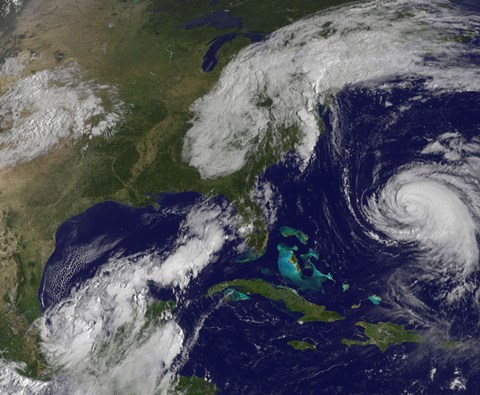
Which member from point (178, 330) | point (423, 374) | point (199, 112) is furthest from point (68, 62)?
point (423, 374)

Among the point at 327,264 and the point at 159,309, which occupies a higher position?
the point at 327,264

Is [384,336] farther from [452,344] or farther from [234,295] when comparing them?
[234,295]

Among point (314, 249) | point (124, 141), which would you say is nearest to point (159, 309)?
point (314, 249)

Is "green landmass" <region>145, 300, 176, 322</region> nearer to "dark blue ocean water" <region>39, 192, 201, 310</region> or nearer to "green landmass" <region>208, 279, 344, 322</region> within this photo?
"green landmass" <region>208, 279, 344, 322</region>

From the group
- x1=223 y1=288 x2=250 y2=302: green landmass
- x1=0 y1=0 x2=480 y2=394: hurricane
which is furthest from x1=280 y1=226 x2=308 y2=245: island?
x1=223 y1=288 x2=250 y2=302: green landmass

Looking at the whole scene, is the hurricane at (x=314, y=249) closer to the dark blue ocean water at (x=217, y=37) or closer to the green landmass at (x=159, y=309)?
the green landmass at (x=159, y=309)

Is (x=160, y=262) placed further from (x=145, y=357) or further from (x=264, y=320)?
(x=264, y=320)
